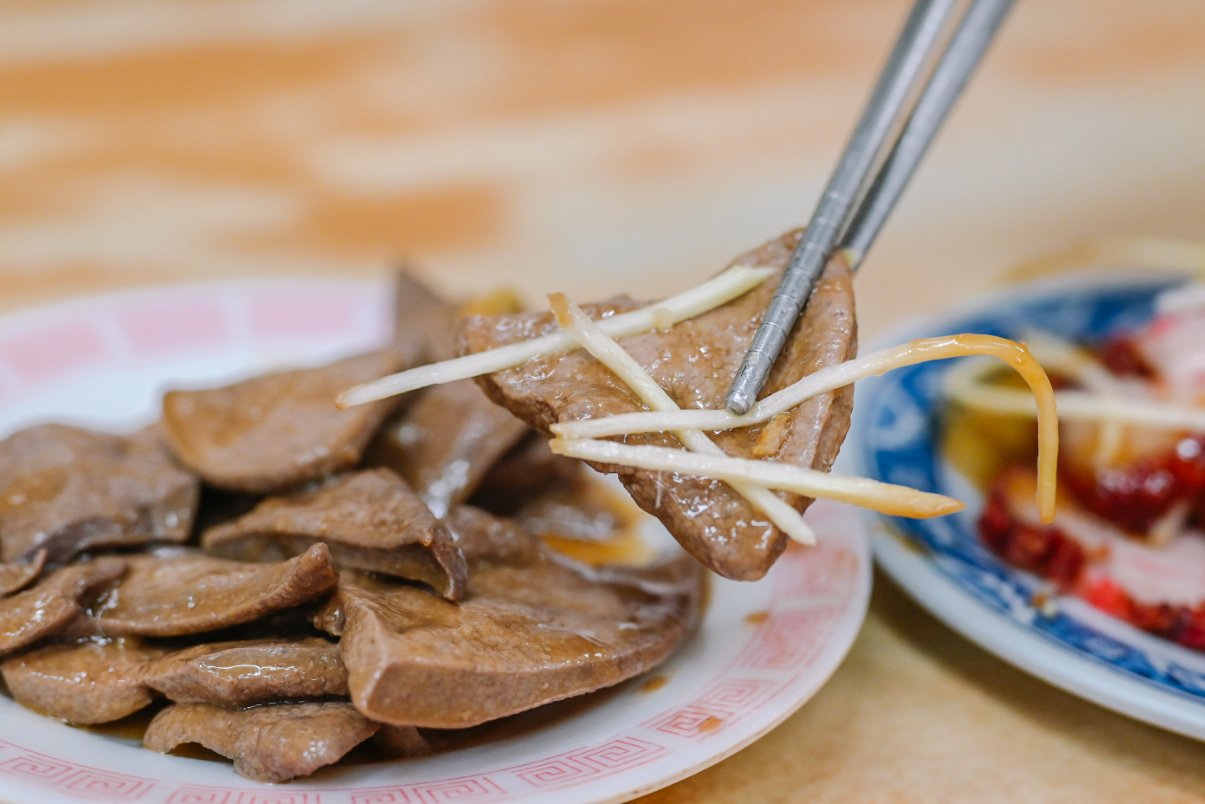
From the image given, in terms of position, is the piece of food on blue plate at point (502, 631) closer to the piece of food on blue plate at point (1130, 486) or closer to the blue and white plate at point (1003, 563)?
the blue and white plate at point (1003, 563)

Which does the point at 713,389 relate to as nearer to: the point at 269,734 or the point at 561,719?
the point at 561,719

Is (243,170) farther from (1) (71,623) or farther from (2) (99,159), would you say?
(1) (71,623)

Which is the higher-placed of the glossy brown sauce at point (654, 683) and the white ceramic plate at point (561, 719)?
the white ceramic plate at point (561, 719)

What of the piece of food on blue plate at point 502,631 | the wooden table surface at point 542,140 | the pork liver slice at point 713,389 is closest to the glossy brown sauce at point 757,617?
the piece of food on blue plate at point 502,631

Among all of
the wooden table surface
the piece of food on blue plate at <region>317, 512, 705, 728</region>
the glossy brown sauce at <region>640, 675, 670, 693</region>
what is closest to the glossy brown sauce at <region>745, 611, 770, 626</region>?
the piece of food on blue plate at <region>317, 512, 705, 728</region>

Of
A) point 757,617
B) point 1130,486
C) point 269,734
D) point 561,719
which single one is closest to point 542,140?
point 1130,486

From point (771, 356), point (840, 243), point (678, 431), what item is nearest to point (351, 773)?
point (678, 431)
